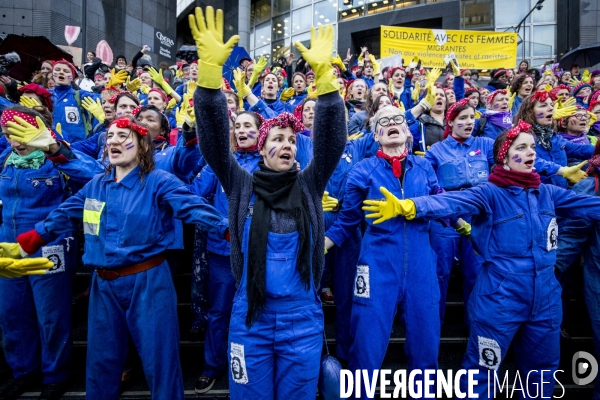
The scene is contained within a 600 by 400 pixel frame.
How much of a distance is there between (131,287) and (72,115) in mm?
4050

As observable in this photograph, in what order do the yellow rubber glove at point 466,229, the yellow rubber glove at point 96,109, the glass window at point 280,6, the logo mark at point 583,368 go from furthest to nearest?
the glass window at point 280,6 → the yellow rubber glove at point 96,109 → the logo mark at point 583,368 → the yellow rubber glove at point 466,229

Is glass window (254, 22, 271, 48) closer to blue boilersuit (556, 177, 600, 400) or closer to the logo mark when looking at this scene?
blue boilersuit (556, 177, 600, 400)

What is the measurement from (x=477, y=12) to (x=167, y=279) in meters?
22.2

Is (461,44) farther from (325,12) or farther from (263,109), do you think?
(325,12)

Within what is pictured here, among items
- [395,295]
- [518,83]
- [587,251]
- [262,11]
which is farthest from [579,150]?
[262,11]

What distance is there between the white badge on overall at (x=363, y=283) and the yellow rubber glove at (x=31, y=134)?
2.32 metres

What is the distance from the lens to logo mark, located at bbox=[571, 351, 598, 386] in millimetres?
3438

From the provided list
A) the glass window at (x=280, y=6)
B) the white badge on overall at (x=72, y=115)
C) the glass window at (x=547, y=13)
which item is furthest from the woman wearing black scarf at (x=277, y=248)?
the glass window at (x=280, y=6)

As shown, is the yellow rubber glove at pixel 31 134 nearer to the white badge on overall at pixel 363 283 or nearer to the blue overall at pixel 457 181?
the white badge on overall at pixel 363 283

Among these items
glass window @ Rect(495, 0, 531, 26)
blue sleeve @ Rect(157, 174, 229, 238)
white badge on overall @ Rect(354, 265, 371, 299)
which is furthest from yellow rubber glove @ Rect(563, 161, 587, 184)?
glass window @ Rect(495, 0, 531, 26)

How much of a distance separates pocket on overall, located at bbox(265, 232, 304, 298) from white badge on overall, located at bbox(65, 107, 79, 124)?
4717 millimetres

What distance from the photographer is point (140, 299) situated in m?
2.53

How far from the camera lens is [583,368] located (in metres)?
3.51

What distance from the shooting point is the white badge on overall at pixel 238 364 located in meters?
2.07
